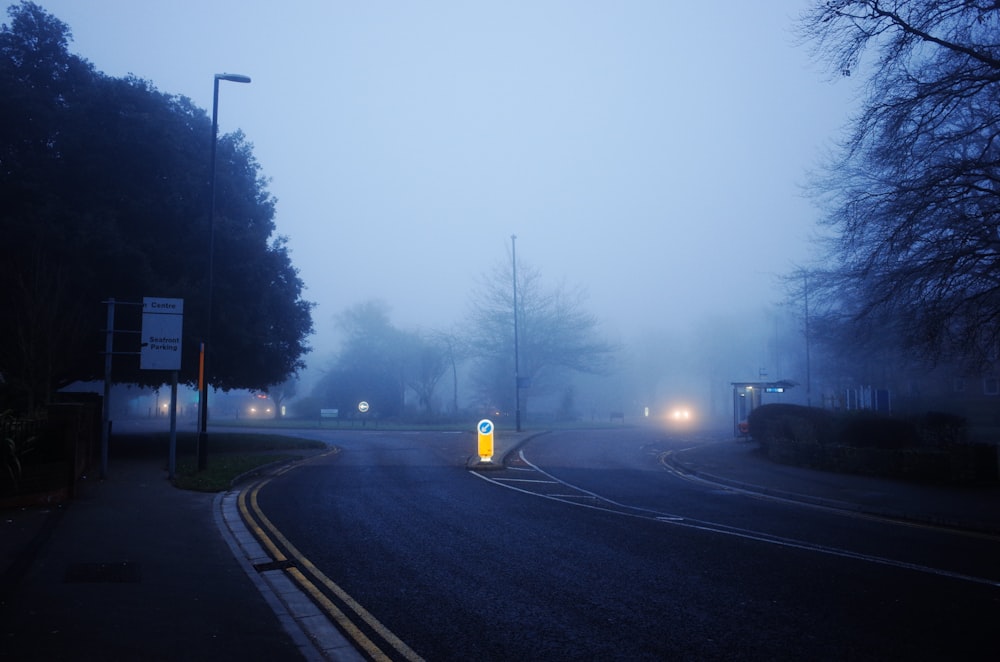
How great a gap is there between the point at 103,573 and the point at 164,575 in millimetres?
616

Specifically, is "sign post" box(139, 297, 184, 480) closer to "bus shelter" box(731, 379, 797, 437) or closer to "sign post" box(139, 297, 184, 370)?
"sign post" box(139, 297, 184, 370)

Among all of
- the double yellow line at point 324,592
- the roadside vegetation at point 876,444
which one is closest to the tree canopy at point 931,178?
the roadside vegetation at point 876,444

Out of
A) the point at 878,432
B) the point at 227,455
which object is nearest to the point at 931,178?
the point at 878,432

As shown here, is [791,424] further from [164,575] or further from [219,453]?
[164,575]

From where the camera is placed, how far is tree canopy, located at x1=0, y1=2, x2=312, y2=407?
75.2 ft

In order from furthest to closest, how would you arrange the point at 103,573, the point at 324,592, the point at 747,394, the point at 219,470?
the point at 747,394, the point at 219,470, the point at 103,573, the point at 324,592

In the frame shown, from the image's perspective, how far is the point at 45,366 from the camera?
1917cm

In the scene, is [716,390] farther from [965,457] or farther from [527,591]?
[527,591]

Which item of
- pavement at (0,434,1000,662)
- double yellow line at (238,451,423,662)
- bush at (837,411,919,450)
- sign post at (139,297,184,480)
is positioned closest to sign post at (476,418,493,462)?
pavement at (0,434,1000,662)

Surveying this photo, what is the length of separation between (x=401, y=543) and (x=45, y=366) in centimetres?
1335

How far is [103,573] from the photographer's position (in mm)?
8273

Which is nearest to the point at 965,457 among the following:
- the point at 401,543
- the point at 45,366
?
the point at 401,543

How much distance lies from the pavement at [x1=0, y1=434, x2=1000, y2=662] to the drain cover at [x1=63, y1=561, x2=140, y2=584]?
11 millimetres

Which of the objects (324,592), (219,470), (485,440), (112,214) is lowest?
(324,592)
